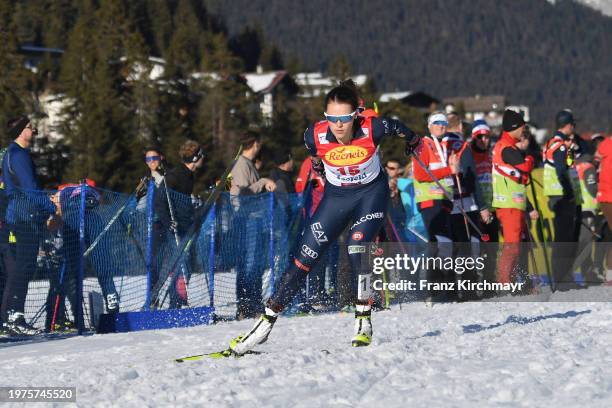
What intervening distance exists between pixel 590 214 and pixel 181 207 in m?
7.43

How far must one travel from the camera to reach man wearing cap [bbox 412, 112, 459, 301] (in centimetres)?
1157

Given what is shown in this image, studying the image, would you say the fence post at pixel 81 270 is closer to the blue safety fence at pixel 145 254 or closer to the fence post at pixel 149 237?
the blue safety fence at pixel 145 254

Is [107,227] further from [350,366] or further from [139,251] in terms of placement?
[350,366]

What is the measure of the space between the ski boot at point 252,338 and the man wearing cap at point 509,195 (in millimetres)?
5448

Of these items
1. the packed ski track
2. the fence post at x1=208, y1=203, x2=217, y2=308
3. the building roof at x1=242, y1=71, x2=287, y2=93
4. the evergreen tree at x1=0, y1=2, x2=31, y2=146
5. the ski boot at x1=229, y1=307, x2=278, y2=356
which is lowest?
Result: the packed ski track

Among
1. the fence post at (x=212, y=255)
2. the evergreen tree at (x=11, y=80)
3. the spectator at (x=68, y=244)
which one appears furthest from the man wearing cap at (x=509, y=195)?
the evergreen tree at (x=11, y=80)

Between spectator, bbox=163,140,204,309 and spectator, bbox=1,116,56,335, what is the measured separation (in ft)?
4.61

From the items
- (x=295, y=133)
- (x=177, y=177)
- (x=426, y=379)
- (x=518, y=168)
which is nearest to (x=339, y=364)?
(x=426, y=379)

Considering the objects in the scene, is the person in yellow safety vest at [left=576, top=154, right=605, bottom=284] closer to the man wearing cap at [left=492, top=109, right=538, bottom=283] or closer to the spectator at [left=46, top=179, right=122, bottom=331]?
the man wearing cap at [left=492, top=109, right=538, bottom=283]

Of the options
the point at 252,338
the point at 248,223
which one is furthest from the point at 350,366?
the point at 248,223

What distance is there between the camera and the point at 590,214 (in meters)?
16.0

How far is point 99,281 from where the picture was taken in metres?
10.1

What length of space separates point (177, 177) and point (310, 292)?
6.46ft

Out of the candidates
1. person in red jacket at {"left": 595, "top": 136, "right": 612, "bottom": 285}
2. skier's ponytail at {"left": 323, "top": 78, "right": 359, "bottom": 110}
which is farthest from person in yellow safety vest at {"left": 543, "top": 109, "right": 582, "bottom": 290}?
skier's ponytail at {"left": 323, "top": 78, "right": 359, "bottom": 110}
